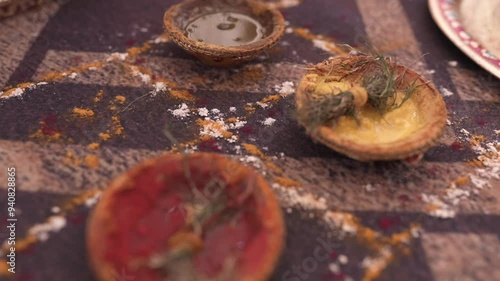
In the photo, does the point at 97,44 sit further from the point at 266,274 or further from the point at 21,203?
the point at 266,274

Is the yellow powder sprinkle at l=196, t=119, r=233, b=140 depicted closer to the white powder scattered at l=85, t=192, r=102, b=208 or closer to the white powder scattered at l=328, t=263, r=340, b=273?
the white powder scattered at l=85, t=192, r=102, b=208

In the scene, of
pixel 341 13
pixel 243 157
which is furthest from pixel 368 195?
pixel 341 13

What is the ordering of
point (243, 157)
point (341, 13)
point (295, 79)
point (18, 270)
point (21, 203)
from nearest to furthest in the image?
point (18, 270) < point (21, 203) < point (243, 157) < point (295, 79) < point (341, 13)

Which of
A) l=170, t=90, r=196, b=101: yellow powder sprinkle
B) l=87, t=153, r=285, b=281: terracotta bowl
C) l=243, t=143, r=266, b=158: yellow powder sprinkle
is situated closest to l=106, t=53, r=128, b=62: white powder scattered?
l=170, t=90, r=196, b=101: yellow powder sprinkle

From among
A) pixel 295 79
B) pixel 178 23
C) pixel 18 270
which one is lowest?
pixel 18 270

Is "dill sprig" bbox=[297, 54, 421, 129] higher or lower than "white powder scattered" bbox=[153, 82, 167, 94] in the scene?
higher

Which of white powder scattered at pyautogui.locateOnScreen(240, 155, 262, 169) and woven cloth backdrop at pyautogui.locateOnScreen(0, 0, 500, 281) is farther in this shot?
white powder scattered at pyautogui.locateOnScreen(240, 155, 262, 169)

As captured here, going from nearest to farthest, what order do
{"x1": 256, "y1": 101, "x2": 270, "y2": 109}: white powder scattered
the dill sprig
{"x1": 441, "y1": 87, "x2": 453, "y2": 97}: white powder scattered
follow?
the dill sprig, {"x1": 256, "y1": 101, "x2": 270, "y2": 109}: white powder scattered, {"x1": 441, "y1": 87, "x2": 453, "y2": 97}: white powder scattered

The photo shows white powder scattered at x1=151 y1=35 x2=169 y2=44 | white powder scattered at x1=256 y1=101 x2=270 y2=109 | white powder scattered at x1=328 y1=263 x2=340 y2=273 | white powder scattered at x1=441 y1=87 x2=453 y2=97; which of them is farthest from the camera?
white powder scattered at x1=151 y1=35 x2=169 y2=44
